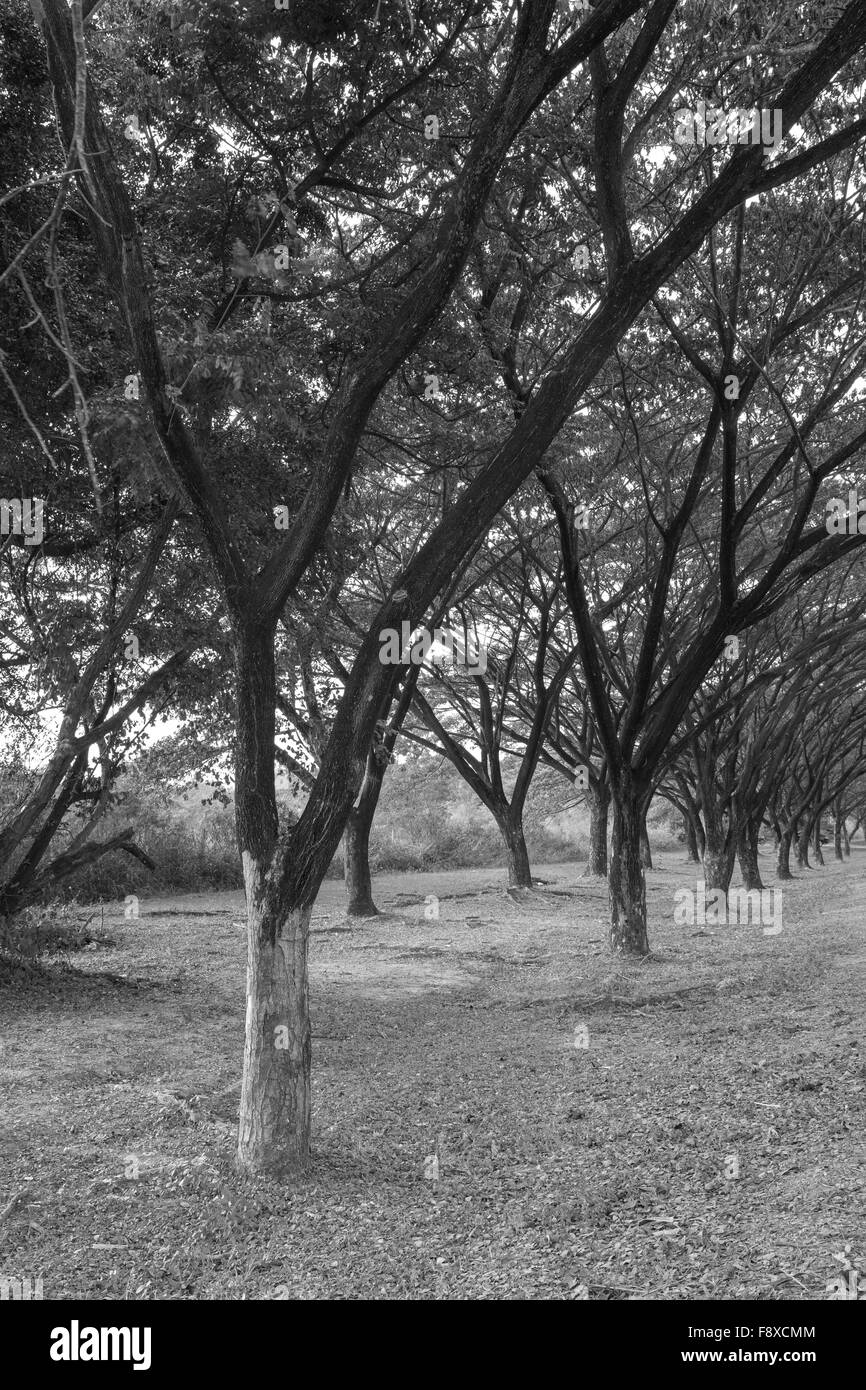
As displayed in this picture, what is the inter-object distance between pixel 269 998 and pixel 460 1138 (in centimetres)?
151

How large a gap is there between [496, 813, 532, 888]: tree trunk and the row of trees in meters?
8.50

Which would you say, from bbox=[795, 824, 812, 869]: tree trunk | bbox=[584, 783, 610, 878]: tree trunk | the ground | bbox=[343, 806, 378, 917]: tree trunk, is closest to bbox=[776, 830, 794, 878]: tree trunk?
bbox=[795, 824, 812, 869]: tree trunk

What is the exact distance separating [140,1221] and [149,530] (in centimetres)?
673

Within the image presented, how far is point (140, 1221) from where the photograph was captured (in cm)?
442

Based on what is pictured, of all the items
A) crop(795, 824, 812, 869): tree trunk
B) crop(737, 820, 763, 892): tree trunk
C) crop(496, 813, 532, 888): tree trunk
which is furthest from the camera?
crop(795, 824, 812, 869): tree trunk

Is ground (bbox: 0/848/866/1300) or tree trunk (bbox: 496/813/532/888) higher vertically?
tree trunk (bbox: 496/813/532/888)

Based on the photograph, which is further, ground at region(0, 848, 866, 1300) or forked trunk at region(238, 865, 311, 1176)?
forked trunk at region(238, 865, 311, 1176)

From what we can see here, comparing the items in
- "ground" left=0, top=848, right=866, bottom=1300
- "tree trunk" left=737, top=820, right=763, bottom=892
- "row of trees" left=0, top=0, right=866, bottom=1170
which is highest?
"row of trees" left=0, top=0, right=866, bottom=1170

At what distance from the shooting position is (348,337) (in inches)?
271

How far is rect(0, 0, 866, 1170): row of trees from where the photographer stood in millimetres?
4953

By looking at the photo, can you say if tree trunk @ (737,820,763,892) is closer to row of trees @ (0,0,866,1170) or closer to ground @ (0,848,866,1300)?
row of trees @ (0,0,866,1170)

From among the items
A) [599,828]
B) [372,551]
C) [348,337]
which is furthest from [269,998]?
[599,828]

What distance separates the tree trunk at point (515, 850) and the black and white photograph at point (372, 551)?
24.7 feet

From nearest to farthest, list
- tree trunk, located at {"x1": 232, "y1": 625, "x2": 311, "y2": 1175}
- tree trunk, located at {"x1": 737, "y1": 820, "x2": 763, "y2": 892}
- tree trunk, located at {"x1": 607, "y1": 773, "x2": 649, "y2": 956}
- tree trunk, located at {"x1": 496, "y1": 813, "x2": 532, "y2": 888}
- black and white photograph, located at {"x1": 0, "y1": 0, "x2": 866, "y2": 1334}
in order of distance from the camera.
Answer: black and white photograph, located at {"x1": 0, "y1": 0, "x2": 866, "y2": 1334} < tree trunk, located at {"x1": 232, "y1": 625, "x2": 311, "y2": 1175} < tree trunk, located at {"x1": 607, "y1": 773, "x2": 649, "y2": 956} < tree trunk, located at {"x1": 496, "y1": 813, "x2": 532, "y2": 888} < tree trunk, located at {"x1": 737, "y1": 820, "x2": 763, "y2": 892}
